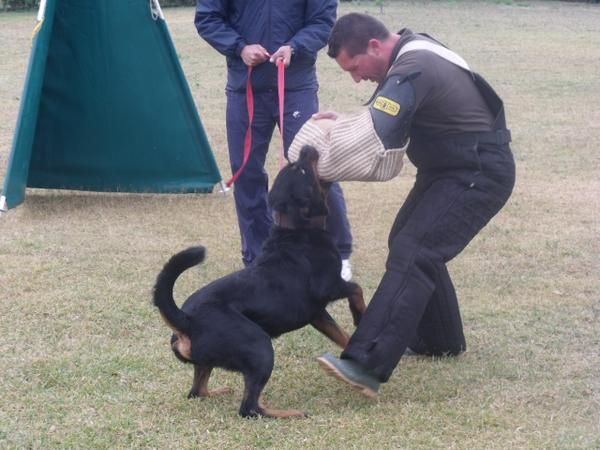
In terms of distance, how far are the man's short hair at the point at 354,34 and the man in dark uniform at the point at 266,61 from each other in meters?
1.50

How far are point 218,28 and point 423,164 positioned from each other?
2000 millimetres

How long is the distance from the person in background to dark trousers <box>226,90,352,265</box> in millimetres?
1513

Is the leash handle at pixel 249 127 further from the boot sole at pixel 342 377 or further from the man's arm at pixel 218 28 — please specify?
the boot sole at pixel 342 377

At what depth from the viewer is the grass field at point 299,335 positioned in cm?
403

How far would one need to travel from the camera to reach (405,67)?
4.05 metres

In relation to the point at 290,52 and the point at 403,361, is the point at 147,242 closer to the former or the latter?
the point at 290,52

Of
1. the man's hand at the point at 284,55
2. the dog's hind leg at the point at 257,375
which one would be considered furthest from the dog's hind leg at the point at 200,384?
the man's hand at the point at 284,55

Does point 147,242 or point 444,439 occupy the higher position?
point 444,439

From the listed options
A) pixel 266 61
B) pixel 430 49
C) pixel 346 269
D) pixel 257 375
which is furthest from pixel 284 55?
pixel 257 375

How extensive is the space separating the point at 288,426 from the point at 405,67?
1.59 m

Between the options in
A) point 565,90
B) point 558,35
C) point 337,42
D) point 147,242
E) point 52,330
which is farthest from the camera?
point 558,35

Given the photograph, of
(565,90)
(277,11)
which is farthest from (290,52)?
(565,90)

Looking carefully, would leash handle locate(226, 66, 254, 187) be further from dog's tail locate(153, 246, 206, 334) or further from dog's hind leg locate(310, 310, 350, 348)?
dog's tail locate(153, 246, 206, 334)

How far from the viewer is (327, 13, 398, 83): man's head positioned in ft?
13.7
